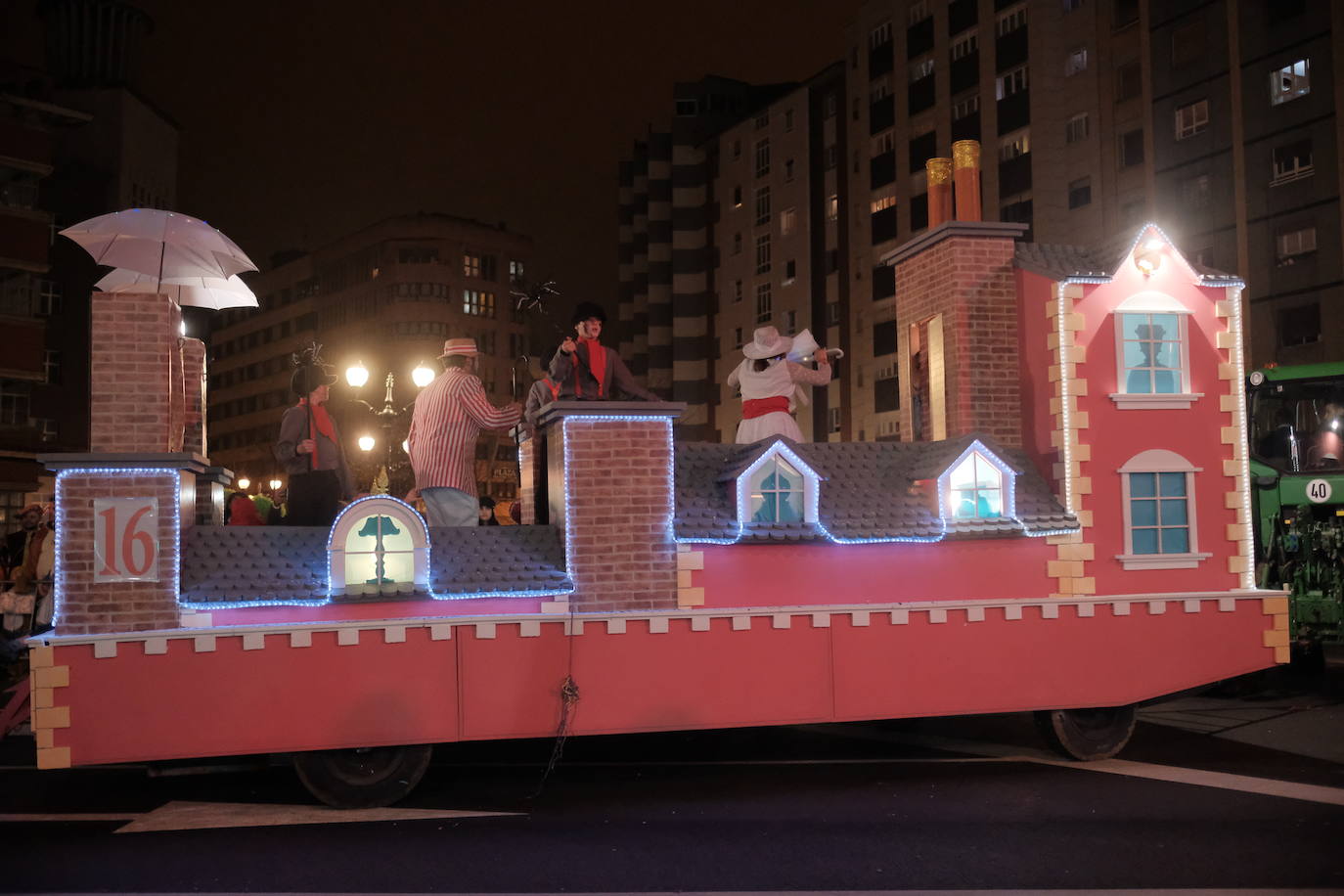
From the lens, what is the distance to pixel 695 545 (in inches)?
377

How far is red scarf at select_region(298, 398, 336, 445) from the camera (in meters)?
10.4

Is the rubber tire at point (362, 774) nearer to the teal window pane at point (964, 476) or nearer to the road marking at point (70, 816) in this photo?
the road marking at point (70, 816)

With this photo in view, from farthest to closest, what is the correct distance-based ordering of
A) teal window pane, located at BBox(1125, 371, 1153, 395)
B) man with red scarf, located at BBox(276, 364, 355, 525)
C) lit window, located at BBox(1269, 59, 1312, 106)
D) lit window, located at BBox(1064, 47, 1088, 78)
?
1. lit window, located at BBox(1064, 47, 1088, 78)
2. lit window, located at BBox(1269, 59, 1312, 106)
3. teal window pane, located at BBox(1125, 371, 1153, 395)
4. man with red scarf, located at BBox(276, 364, 355, 525)

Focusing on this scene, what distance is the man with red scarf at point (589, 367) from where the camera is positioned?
10203 millimetres

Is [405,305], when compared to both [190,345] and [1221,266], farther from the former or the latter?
[190,345]

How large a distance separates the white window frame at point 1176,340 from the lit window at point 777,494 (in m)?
3.05

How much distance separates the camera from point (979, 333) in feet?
37.0

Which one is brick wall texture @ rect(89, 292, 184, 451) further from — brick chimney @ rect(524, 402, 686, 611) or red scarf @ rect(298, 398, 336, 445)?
brick chimney @ rect(524, 402, 686, 611)

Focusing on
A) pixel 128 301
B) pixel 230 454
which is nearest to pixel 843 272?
pixel 128 301

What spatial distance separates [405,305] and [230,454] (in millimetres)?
27580

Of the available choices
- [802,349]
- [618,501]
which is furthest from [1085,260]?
[618,501]

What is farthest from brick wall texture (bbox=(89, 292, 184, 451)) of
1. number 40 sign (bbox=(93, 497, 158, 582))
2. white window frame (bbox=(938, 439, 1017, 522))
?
white window frame (bbox=(938, 439, 1017, 522))

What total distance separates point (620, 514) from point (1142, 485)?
4.81m

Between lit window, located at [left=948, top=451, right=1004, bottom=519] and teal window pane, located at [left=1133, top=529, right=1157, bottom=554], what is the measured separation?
1.38 meters
